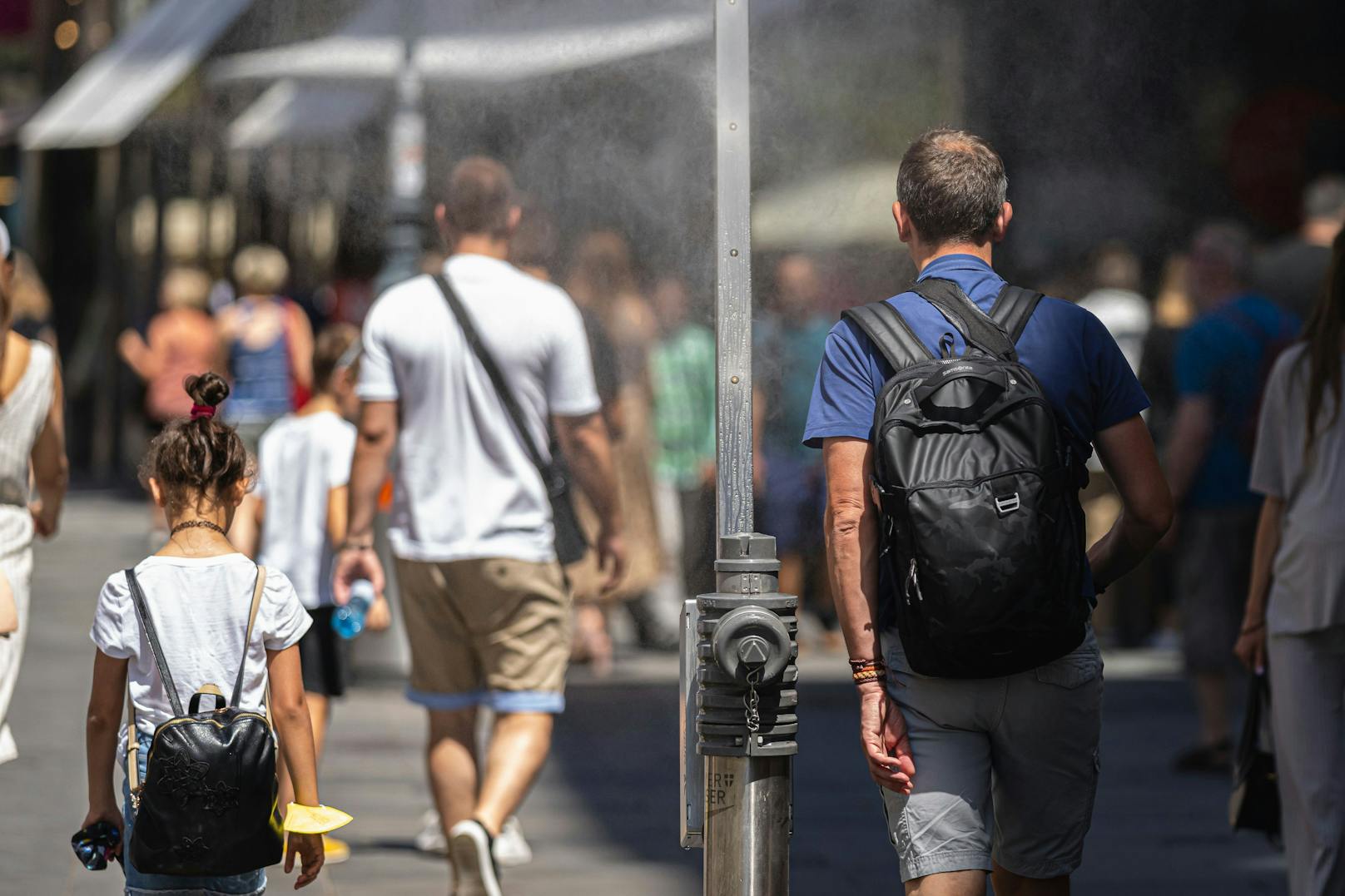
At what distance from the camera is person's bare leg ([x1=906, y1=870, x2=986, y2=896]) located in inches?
141

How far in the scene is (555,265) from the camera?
27.5 ft

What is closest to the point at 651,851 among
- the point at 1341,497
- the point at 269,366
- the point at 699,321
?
the point at 1341,497

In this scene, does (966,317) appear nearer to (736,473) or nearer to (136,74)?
(736,473)

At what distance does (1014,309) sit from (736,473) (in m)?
0.64

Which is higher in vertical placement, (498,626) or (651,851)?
(498,626)

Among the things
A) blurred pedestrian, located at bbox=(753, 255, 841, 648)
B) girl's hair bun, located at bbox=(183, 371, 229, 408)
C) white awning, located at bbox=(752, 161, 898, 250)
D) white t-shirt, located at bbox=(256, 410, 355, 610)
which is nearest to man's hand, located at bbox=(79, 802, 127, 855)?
girl's hair bun, located at bbox=(183, 371, 229, 408)

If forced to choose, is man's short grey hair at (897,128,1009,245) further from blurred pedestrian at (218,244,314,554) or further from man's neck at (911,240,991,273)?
blurred pedestrian at (218,244,314,554)

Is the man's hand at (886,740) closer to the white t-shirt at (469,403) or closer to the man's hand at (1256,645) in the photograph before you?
the man's hand at (1256,645)

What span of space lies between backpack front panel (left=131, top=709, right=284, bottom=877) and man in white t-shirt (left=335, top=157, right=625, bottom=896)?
198 cm

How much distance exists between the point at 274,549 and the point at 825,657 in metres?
5.26

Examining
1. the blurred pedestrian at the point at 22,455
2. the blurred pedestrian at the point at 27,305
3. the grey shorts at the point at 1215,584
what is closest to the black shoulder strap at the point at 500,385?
the blurred pedestrian at the point at 22,455

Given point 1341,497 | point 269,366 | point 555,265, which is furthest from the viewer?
point 269,366

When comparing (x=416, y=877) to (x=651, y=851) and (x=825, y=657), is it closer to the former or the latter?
(x=651, y=851)

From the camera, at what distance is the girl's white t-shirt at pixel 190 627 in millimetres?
3670
